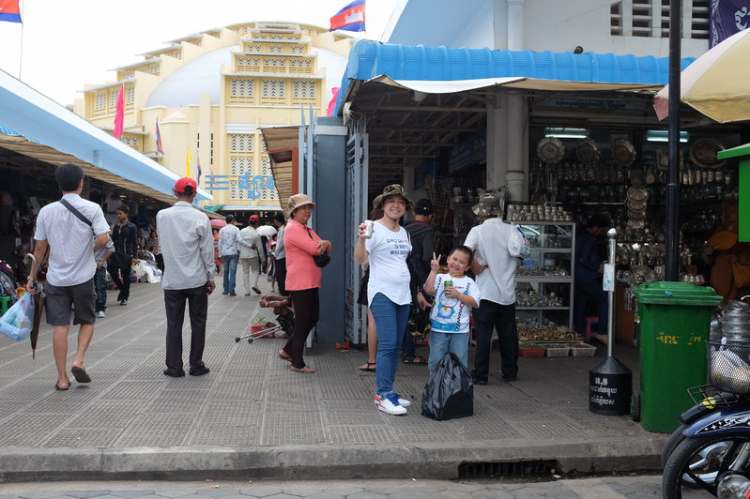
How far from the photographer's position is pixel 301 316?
6562mm

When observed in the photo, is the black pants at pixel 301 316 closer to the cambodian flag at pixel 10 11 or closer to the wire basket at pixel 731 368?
the wire basket at pixel 731 368

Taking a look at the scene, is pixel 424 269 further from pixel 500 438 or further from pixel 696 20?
pixel 696 20

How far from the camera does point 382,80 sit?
5.90 metres

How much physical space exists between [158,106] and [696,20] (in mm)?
40919

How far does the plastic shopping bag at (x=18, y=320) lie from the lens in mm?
5646

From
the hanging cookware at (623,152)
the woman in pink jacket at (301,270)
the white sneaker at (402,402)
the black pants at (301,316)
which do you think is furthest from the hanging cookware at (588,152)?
the white sneaker at (402,402)

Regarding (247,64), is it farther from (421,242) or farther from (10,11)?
(421,242)

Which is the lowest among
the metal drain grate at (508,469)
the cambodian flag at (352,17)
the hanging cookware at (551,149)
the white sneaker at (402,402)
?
the metal drain grate at (508,469)

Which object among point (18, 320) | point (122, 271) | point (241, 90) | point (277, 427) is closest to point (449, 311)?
point (277, 427)

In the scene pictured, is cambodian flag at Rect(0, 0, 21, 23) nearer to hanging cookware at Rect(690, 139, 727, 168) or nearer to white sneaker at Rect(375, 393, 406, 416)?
white sneaker at Rect(375, 393, 406, 416)

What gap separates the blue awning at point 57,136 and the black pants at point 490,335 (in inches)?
250

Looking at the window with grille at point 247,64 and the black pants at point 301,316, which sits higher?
the window with grille at point 247,64

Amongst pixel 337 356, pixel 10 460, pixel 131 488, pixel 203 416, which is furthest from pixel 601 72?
pixel 10 460

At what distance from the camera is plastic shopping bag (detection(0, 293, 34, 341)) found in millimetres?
5646
